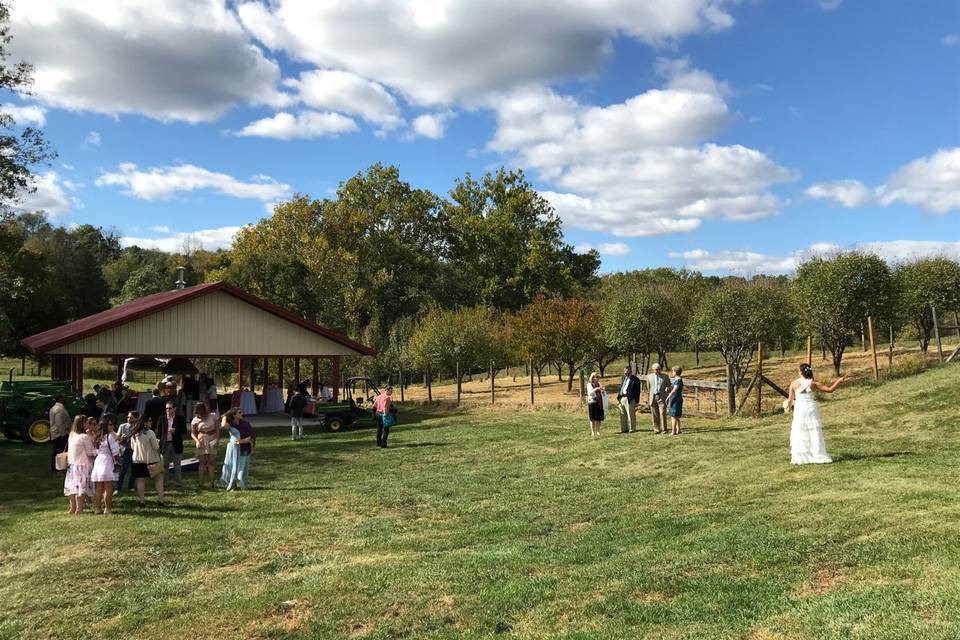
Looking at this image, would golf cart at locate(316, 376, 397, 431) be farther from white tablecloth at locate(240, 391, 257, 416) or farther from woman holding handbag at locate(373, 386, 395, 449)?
woman holding handbag at locate(373, 386, 395, 449)

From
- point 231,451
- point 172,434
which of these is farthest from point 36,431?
point 231,451

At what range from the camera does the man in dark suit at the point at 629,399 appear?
57.8 ft

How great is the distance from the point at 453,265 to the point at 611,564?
179 feet

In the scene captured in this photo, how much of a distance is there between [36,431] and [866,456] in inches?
837

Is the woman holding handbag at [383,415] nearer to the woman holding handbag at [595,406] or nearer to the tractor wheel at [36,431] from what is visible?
the woman holding handbag at [595,406]

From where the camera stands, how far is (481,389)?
1575 inches

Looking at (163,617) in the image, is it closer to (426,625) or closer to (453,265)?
(426,625)

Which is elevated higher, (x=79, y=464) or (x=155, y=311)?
(x=155, y=311)

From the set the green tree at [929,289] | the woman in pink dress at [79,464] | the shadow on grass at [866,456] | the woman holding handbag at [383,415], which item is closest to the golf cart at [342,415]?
the woman holding handbag at [383,415]

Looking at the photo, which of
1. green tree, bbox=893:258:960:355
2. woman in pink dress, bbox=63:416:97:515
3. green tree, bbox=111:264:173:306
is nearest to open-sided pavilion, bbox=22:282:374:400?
woman in pink dress, bbox=63:416:97:515

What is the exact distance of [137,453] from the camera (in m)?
11.8

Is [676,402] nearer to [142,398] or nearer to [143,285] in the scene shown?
[142,398]

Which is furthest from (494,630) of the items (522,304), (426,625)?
(522,304)

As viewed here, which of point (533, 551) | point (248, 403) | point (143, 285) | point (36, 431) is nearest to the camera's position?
point (533, 551)
